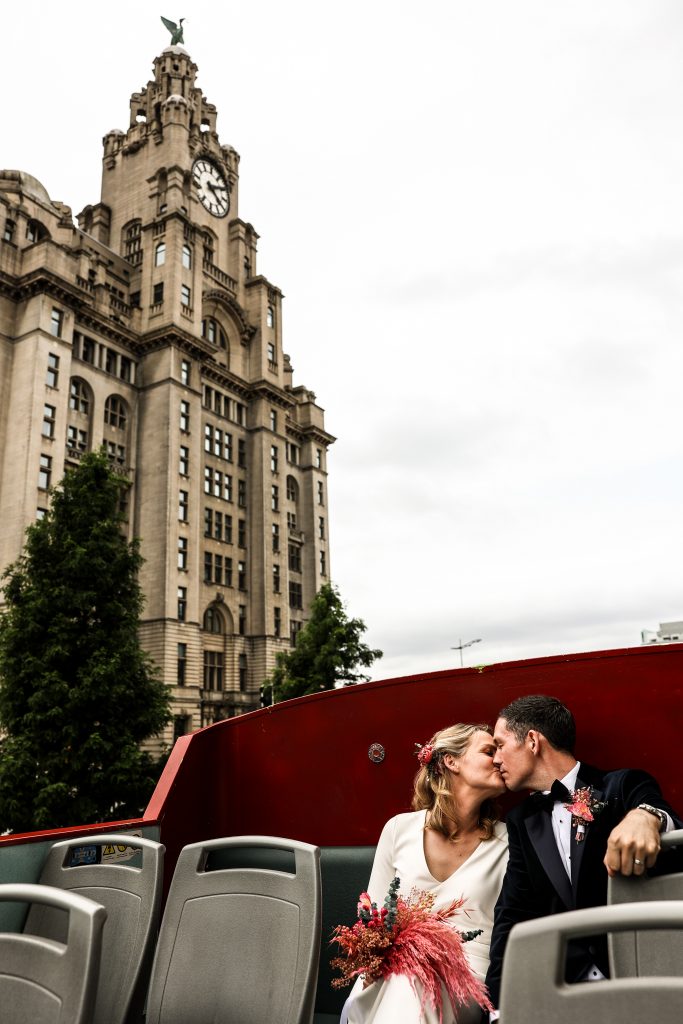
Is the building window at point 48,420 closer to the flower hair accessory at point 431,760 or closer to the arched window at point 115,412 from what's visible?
the arched window at point 115,412

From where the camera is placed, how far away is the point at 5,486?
38.8 meters

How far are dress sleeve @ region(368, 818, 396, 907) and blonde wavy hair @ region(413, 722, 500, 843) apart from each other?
23cm

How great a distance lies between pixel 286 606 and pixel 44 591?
37.5 metres

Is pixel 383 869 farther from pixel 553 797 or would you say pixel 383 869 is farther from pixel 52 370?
pixel 52 370

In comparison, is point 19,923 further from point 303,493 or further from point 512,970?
point 303,493

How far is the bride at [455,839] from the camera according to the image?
328 cm

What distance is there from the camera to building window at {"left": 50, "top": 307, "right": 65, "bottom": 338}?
41844 mm

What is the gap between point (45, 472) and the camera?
3969 centimetres

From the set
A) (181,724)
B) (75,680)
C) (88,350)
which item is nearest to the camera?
(75,680)

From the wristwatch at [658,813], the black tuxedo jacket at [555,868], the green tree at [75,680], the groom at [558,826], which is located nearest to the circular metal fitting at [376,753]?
the groom at [558,826]

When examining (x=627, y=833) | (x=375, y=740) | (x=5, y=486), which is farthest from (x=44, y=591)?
(x=5, y=486)

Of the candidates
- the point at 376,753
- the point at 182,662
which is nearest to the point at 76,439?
the point at 182,662

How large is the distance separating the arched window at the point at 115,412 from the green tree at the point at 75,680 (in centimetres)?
2730

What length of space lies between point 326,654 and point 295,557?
100 feet
